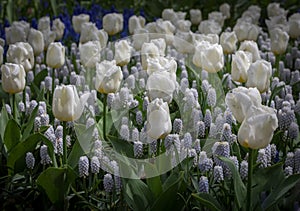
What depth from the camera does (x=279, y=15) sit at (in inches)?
182

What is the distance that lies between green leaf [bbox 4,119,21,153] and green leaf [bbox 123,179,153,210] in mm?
683

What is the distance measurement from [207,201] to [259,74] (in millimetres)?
752

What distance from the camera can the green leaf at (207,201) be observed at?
6.88 feet

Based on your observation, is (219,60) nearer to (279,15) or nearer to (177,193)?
(177,193)

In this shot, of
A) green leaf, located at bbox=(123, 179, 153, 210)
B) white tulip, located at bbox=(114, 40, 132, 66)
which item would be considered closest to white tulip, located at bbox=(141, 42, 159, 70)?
white tulip, located at bbox=(114, 40, 132, 66)

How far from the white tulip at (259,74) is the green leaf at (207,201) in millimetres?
644

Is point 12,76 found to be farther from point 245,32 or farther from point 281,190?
point 245,32

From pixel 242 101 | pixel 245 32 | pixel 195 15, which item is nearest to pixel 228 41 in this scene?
pixel 245 32

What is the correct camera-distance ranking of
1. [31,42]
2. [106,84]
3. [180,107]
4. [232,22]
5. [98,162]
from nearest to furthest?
[98,162] → [106,84] → [180,107] → [31,42] → [232,22]

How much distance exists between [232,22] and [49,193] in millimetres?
3332

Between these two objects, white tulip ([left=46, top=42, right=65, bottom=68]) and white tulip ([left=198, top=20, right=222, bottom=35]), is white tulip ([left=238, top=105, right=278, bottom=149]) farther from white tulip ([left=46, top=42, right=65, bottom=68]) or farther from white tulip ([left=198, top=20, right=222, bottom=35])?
white tulip ([left=198, top=20, right=222, bottom=35])

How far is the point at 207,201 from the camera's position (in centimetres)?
210

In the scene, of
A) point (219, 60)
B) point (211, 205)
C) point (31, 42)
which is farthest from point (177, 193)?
point (31, 42)

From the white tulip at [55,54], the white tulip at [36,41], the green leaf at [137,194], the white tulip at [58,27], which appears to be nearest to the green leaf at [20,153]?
the green leaf at [137,194]
